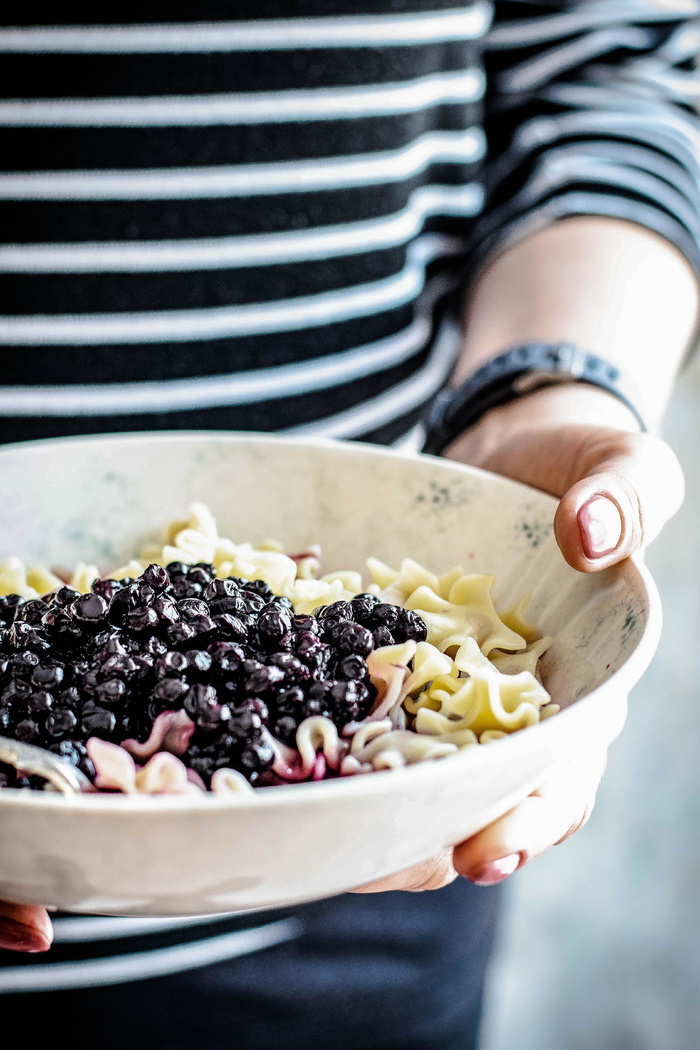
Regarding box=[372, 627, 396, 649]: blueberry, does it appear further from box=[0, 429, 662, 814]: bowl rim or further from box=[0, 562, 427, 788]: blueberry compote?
box=[0, 429, 662, 814]: bowl rim

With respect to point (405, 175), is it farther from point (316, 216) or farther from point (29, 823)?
point (29, 823)

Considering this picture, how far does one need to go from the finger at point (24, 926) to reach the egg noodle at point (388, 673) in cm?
13

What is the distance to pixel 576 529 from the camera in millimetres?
679

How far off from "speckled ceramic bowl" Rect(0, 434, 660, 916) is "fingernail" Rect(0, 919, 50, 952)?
75mm

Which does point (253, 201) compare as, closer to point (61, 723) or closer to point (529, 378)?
point (529, 378)

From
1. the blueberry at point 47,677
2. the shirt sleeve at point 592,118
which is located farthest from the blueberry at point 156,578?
the shirt sleeve at point 592,118

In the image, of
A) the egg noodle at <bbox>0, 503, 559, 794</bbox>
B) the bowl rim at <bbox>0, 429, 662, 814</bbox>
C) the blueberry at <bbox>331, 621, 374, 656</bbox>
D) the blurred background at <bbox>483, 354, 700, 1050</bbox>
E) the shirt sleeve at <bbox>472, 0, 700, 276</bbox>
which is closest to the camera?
the bowl rim at <bbox>0, 429, 662, 814</bbox>

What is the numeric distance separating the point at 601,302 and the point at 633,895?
5.29 feet

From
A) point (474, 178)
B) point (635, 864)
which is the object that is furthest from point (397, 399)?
point (635, 864)

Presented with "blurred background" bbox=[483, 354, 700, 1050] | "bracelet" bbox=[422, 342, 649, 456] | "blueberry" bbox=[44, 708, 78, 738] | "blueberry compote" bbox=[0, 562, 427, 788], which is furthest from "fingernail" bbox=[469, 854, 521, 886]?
"blurred background" bbox=[483, 354, 700, 1050]

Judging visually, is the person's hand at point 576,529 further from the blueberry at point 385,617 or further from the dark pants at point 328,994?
the dark pants at point 328,994

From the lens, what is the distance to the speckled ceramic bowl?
1.63 ft

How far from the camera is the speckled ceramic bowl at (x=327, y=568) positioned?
497 millimetres

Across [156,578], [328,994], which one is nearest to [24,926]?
[156,578]
